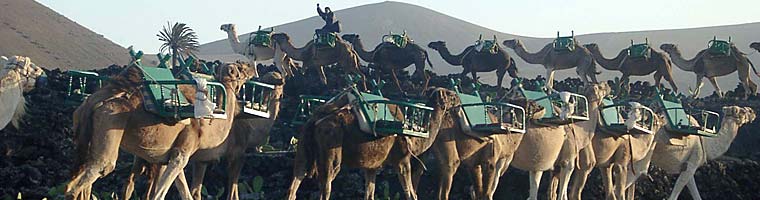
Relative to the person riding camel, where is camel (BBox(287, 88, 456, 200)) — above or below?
below

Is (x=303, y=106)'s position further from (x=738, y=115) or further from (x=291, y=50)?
(x=738, y=115)

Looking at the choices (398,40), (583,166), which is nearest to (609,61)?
(398,40)

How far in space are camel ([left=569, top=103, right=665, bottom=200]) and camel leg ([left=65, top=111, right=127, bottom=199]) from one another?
845cm

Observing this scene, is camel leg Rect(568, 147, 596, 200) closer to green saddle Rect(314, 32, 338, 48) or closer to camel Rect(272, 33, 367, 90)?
camel Rect(272, 33, 367, 90)

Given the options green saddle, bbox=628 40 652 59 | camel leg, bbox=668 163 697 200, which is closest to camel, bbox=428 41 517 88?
green saddle, bbox=628 40 652 59

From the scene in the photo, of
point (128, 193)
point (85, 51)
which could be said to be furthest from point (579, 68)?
point (85, 51)

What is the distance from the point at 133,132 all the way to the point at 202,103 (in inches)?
35.0

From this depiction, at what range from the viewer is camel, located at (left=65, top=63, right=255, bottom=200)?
10844 mm

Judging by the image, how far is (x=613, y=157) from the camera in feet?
56.0

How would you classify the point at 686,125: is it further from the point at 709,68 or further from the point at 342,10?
the point at 342,10

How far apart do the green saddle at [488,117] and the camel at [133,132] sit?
3.36 metres

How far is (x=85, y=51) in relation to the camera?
208 feet

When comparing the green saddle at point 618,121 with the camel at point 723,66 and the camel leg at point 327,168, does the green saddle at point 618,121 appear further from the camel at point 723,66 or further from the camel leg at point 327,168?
the camel at point 723,66

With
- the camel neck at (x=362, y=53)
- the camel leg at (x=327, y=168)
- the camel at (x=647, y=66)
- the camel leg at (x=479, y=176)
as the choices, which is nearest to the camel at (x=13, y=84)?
the camel leg at (x=327, y=168)
